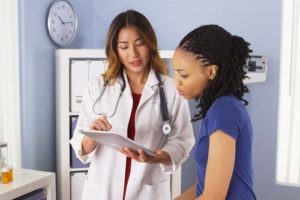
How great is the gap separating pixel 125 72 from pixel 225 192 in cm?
80

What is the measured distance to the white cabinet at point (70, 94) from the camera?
2326 millimetres

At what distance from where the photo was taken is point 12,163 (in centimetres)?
225

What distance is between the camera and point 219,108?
842 millimetres

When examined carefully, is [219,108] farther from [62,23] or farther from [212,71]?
[62,23]

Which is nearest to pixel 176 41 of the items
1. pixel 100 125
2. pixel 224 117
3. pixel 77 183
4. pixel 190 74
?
pixel 77 183

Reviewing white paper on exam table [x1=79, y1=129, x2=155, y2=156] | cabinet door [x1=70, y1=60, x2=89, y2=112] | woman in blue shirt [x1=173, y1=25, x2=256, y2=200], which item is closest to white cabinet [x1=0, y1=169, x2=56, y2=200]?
cabinet door [x1=70, y1=60, x2=89, y2=112]

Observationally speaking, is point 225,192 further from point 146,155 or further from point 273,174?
point 273,174

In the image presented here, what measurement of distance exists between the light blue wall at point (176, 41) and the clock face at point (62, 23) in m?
0.05

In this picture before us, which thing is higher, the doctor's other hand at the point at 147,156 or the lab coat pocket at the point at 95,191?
the doctor's other hand at the point at 147,156

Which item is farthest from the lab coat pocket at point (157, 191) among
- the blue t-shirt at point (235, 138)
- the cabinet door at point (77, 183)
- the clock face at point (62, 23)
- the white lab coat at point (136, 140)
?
the clock face at point (62, 23)

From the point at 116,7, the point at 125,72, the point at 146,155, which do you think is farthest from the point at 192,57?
the point at 116,7

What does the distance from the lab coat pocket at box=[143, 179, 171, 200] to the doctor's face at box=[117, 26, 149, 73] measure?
1.54 ft

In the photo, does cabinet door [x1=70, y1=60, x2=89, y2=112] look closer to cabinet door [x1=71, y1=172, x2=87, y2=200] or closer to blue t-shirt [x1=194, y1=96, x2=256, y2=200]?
cabinet door [x1=71, y1=172, x2=87, y2=200]

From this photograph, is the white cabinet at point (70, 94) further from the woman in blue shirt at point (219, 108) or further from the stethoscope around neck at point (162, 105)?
the woman in blue shirt at point (219, 108)
